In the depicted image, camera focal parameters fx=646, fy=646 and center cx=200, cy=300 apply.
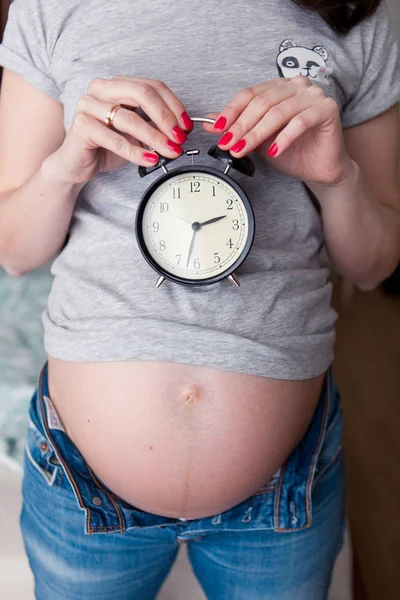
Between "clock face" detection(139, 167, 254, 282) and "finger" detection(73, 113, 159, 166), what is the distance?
7cm

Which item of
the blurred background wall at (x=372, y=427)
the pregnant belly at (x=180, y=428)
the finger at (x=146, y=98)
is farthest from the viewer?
the blurred background wall at (x=372, y=427)

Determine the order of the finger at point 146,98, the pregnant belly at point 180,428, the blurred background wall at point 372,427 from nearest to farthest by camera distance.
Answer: the finger at point 146,98, the pregnant belly at point 180,428, the blurred background wall at point 372,427

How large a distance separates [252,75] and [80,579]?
0.73 metres

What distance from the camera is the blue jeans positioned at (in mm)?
900

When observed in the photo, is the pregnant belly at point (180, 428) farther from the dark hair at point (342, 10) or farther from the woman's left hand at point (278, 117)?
the dark hair at point (342, 10)

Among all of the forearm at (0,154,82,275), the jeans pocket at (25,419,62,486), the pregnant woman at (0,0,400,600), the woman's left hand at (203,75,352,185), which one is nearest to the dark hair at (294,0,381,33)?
the pregnant woman at (0,0,400,600)

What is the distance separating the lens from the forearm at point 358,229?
0.87 meters

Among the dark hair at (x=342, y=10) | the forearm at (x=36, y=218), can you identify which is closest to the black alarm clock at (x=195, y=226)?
the forearm at (x=36, y=218)

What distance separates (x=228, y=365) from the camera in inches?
32.3

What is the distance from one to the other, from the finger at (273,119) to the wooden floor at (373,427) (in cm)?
131

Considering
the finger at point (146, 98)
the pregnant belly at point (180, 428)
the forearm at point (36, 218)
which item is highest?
the finger at point (146, 98)

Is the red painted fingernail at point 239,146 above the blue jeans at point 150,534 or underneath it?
above

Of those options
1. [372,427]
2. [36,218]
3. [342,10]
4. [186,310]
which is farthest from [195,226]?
[372,427]

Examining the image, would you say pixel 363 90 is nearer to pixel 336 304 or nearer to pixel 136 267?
pixel 136 267
